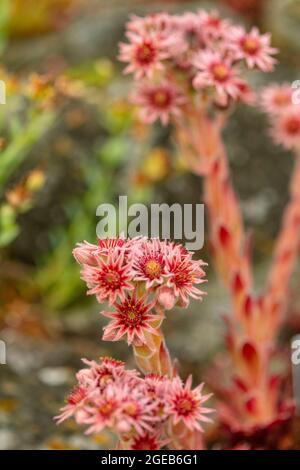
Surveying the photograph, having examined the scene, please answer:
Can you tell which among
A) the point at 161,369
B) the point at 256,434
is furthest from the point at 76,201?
the point at 161,369

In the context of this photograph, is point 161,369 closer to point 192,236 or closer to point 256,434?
point 256,434

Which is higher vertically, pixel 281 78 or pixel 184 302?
pixel 281 78

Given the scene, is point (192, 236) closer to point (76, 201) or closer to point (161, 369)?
point (76, 201)

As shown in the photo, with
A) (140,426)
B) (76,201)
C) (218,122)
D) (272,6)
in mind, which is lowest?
(140,426)

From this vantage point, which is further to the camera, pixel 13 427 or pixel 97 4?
pixel 97 4

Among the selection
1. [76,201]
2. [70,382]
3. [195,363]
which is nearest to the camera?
[70,382]

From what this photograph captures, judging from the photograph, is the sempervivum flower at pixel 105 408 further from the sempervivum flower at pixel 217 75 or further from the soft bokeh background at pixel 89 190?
the soft bokeh background at pixel 89 190

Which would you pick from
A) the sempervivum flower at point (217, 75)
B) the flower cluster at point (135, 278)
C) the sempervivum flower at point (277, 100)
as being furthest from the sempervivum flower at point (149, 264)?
the sempervivum flower at point (277, 100)

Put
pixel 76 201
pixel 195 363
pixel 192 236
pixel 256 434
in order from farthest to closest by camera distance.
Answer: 1. pixel 76 201
2. pixel 195 363
3. pixel 192 236
4. pixel 256 434
